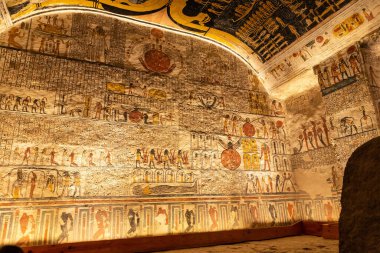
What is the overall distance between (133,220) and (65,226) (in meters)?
0.99

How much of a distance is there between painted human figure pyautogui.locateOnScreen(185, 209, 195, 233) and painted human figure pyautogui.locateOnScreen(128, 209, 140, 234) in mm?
865

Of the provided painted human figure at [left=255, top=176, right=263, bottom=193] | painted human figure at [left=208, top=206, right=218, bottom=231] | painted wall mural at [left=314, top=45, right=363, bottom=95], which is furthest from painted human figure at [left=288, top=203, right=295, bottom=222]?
painted wall mural at [left=314, top=45, right=363, bottom=95]

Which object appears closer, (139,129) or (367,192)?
(367,192)

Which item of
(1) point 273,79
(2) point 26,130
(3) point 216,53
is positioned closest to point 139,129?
(2) point 26,130

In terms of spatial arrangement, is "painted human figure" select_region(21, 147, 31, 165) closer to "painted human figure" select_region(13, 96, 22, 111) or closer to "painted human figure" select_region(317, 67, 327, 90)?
"painted human figure" select_region(13, 96, 22, 111)

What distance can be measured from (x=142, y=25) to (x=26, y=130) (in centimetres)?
295

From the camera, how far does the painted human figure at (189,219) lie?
469 cm

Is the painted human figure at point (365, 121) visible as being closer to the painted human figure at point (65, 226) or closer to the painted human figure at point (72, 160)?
the painted human figure at point (72, 160)

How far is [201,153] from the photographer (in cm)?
517

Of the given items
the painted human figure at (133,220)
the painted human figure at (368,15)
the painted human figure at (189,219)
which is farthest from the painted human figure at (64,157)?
the painted human figure at (368,15)

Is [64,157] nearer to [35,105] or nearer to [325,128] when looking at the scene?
[35,105]

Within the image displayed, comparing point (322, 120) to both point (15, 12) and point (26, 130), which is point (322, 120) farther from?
point (15, 12)

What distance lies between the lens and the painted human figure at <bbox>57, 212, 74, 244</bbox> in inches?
153

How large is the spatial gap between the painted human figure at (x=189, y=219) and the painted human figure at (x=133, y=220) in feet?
2.84
